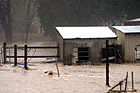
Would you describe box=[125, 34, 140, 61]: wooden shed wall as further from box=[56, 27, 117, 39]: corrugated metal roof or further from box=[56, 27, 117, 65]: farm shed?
box=[56, 27, 117, 39]: corrugated metal roof

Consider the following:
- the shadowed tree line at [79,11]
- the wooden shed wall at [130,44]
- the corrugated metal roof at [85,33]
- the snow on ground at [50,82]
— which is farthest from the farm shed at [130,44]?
the shadowed tree line at [79,11]

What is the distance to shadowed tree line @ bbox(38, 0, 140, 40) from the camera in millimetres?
74562

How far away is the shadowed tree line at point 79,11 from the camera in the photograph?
74562 millimetres

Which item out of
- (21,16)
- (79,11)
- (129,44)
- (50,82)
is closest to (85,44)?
(129,44)

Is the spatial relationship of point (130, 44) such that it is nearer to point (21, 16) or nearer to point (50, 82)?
point (50, 82)

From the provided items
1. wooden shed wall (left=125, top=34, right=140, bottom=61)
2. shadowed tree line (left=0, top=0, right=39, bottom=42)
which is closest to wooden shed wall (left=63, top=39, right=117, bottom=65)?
wooden shed wall (left=125, top=34, right=140, bottom=61)

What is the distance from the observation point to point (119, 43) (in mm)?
33875

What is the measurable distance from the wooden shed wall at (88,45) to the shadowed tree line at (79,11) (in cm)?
4316

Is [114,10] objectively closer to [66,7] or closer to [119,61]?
[66,7]

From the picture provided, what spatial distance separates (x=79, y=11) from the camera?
7712 cm

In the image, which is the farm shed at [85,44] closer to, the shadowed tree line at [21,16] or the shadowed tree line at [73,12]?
the shadowed tree line at [73,12]

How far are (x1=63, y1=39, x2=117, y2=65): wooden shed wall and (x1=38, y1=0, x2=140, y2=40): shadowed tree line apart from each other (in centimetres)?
4316

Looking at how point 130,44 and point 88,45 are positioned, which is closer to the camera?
point 88,45

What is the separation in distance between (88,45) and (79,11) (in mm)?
46554
